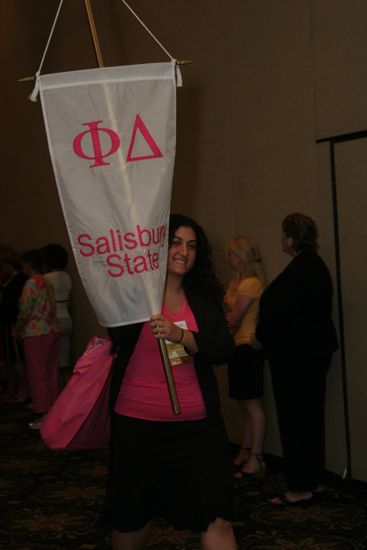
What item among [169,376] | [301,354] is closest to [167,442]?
[169,376]

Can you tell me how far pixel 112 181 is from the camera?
8.65 feet

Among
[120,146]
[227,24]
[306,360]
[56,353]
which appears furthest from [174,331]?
[56,353]

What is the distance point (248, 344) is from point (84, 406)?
237 cm

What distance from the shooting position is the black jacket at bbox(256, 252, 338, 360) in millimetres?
4289

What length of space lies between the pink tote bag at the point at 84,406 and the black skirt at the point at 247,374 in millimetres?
2305

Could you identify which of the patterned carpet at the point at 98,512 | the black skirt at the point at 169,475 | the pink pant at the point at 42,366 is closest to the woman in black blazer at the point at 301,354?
the patterned carpet at the point at 98,512

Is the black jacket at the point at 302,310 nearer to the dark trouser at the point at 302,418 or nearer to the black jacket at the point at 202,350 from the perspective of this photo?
the dark trouser at the point at 302,418

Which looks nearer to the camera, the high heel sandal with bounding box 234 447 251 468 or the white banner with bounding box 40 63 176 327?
the white banner with bounding box 40 63 176 327

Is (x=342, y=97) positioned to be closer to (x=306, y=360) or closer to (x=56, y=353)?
(x=306, y=360)

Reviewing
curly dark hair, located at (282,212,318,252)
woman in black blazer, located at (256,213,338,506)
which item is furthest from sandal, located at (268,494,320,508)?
curly dark hair, located at (282,212,318,252)

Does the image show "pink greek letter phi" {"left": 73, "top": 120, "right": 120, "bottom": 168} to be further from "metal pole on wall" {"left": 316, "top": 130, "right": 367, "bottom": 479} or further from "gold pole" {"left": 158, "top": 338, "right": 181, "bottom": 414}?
"metal pole on wall" {"left": 316, "top": 130, "right": 367, "bottom": 479}

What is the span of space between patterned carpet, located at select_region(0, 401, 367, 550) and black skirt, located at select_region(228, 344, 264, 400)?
518mm

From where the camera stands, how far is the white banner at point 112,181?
2.60m

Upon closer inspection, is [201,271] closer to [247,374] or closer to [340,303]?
[340,303]
